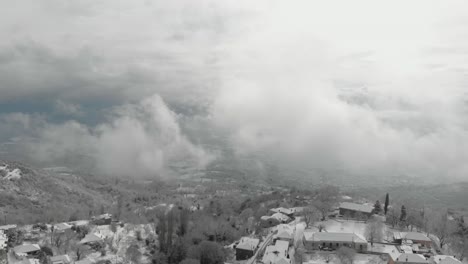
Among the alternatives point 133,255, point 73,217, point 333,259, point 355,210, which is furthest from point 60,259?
point 355,210

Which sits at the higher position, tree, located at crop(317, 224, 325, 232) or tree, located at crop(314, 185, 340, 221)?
tree, located at crop(314, 185, 340, 221)

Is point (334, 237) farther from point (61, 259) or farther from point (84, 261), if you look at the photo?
point (61, 259)

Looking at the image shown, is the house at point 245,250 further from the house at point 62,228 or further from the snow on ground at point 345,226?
the house at point 62,228

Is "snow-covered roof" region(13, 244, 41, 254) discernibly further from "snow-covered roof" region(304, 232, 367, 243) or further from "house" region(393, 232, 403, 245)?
"house" region(393, 232, 403, 245)

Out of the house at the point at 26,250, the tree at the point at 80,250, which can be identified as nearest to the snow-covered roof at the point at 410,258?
the tree at the point at 80,250

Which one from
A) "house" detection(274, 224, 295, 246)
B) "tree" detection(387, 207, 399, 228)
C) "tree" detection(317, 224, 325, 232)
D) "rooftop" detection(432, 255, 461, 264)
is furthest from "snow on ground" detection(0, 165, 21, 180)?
"rooftop" detection(432, 255, 461, 264)

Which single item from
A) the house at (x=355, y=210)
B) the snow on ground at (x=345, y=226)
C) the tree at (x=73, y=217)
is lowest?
the tree at (x=73, y=217)
